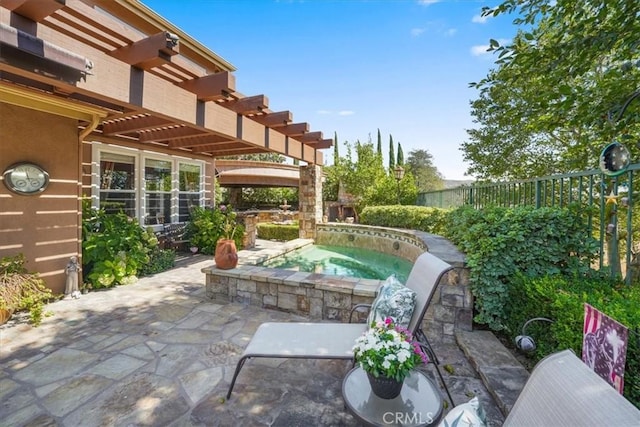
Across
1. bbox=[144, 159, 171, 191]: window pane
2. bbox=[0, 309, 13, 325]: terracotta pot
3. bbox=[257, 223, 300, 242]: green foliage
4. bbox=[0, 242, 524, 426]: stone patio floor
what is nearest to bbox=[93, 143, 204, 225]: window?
bbox=[144, 159, 171, 191]: window pane

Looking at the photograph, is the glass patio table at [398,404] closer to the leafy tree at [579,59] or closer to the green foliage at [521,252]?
the green foliage at [521,252]

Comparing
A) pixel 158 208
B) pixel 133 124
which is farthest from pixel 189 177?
pixel 133 124

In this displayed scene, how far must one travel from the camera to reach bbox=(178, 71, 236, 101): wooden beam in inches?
154

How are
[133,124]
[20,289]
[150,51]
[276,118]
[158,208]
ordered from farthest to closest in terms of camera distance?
[158,208], [276,118], [133,124], [20,289], [150,51]

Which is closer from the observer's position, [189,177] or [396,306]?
[396,306]

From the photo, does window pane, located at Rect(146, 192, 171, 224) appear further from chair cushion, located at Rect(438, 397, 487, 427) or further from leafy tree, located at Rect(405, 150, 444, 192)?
leafy tree, located at Rect(405, 150, 444, 192)

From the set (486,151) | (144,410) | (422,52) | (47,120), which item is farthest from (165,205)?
(486,151)

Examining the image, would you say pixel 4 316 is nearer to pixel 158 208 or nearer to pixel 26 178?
pixel 26 178

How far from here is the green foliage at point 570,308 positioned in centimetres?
157

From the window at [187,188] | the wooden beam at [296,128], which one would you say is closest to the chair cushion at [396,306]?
the wooden beam at [296,128]

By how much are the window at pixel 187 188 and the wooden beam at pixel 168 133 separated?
1.58 meters

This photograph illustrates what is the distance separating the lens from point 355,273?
6559 millimetres

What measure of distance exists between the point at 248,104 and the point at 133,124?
8.14 feet

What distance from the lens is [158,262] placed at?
659 cm
